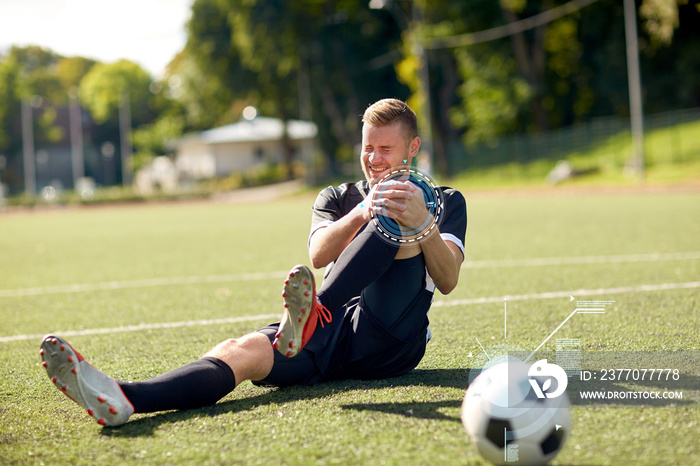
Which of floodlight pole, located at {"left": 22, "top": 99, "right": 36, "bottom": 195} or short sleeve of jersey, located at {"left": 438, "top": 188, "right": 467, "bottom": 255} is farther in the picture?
floodlight pole, located at {"left": 22, "top": 99, "right": 36, "bottom": 195}

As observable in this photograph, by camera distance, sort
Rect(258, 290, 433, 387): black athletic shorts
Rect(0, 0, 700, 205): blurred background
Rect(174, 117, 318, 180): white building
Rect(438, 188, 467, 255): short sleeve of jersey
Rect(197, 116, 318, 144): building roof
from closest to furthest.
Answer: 1. Rect(258, 290, 433, 387): black athletic shorts
2. Rect(438, 188, 467, 255): short sleeve of jersey
3. Rect(0, 0, 700, 205): blurred background
4. Rect(197, 116, 318, 144): building roof
5. Rect(174, 117, 318, 180): white building

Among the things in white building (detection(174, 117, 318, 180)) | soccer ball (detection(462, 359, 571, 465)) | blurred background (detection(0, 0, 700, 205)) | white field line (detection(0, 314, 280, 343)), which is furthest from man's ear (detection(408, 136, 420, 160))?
white building (detection(174, 117, 318, 180))

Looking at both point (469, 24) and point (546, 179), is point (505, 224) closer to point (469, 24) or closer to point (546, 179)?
point (546, 179)

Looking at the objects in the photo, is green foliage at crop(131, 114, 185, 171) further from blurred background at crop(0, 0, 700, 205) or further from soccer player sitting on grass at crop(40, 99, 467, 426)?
soccer player sitting on grass at crop(40, 99, 467, 426)

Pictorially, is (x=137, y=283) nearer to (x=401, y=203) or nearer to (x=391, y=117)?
(x=391, y=117)

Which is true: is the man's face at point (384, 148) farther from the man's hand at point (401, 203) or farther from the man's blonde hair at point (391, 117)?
the man's hand at point (401, 203)

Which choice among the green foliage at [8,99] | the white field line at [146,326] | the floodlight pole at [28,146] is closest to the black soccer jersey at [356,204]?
the white field line at [146,326]

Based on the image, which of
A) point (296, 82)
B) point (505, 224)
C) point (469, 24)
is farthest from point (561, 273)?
point (296, 82)

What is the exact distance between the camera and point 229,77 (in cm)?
4550

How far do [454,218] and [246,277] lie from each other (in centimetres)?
497

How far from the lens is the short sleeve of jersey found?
3420mm

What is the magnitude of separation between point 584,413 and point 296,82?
146ft

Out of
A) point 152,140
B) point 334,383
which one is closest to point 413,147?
point 334,383

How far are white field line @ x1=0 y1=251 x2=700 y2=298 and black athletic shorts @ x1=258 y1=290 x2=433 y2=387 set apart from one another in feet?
14.7
